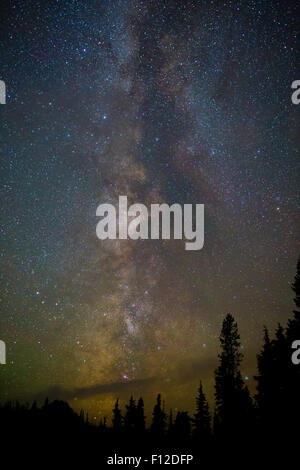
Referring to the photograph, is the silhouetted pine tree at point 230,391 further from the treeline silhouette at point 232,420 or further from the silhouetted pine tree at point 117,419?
the silhouetted pine tree at point 117,419

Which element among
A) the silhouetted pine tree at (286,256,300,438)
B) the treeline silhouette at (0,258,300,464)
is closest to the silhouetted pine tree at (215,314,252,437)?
the treeline silhouette at (0,258,300,464)

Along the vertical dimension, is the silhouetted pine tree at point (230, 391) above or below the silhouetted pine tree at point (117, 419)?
above

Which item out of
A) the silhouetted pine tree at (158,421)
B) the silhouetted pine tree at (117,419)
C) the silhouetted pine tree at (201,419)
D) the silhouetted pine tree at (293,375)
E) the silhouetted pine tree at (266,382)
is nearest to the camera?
the silhouetted pine tree at (293,375)

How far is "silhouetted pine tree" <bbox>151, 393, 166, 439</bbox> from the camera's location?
51.0 meters

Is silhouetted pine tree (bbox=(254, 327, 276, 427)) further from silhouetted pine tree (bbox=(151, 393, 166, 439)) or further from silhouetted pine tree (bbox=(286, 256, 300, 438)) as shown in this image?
silhouetted pine tree (bbox=(151, 393, 166, 439))

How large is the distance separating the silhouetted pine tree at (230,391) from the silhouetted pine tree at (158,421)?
27.8 meters

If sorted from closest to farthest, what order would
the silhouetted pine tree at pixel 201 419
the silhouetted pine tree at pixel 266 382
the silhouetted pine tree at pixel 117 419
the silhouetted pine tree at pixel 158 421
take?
the silhouetted pine tree at pixel 266 382
the silhouetted pine tree at pixel 201 419
the silhouetted pine tree at pixel 158 421
the silhouetted pine tree at pixel 117 419

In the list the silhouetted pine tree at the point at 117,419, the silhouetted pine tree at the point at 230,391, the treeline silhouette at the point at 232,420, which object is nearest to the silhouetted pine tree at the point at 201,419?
the treeline silhouette at the point at 232,420

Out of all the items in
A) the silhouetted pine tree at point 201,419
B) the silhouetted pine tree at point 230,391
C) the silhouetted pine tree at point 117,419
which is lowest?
the silhouetted pine tree at point 117,419

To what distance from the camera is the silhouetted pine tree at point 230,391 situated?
24528mm

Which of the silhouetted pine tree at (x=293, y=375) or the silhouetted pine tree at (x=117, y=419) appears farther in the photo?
the silhouetted pine tree at (x=117, y=419)

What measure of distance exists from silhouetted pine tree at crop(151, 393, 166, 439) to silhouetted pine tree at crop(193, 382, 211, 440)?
13.9 metres
